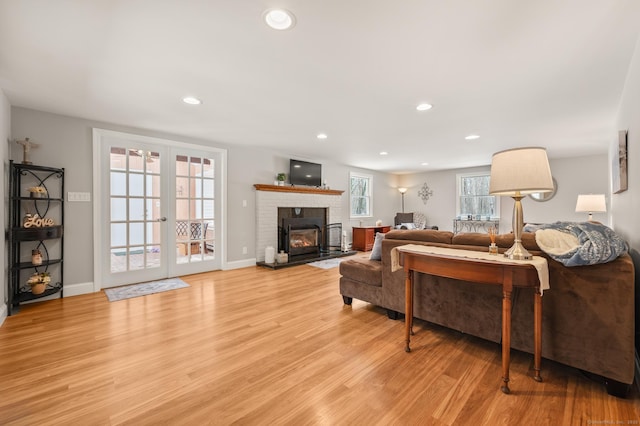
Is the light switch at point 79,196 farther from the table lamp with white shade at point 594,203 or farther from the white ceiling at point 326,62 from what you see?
the table lamp with white shade at point 594,203

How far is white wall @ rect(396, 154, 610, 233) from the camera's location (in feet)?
19.2

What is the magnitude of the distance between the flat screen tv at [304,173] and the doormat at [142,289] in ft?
9.34

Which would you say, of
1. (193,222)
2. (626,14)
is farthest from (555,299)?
(193,222)

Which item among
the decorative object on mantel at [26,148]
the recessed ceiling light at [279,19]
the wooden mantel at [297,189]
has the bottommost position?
the wooden mantel at [297,189]

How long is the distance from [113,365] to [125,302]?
150 cm

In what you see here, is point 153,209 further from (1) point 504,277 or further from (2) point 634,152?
(2) point 634,152

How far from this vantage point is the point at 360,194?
7.95 metres

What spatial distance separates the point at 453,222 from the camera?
7871 mm

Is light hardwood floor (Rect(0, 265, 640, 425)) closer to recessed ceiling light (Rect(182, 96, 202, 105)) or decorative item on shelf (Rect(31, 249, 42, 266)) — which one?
decorative item on shelf (Rect(31, 249, 42, 266))

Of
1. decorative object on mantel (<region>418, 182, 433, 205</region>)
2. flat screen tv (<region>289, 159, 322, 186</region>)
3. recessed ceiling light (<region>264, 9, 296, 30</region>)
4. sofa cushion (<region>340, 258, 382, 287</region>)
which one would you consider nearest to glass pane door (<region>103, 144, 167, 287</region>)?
flat screen tv (<region>289, 159, 322, 186</region>)

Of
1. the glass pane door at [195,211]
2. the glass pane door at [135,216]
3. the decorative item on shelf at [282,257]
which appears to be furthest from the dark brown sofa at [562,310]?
the glass pane door at [135,216]

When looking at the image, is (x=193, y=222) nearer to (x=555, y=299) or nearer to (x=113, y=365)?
(x=113, y=365)

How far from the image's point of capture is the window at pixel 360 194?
7.69 meters

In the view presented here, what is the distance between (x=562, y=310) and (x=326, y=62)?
2.35 meters
